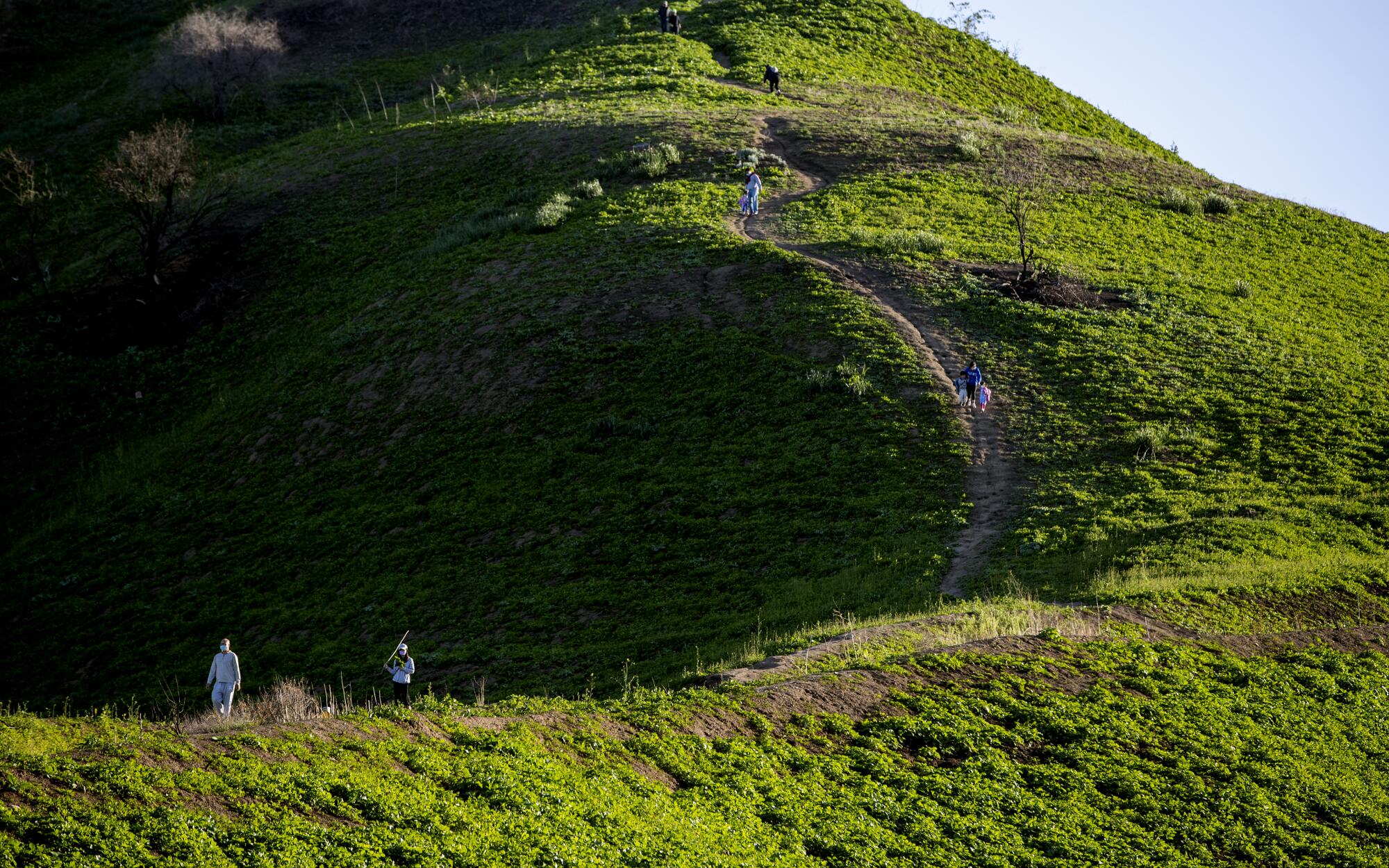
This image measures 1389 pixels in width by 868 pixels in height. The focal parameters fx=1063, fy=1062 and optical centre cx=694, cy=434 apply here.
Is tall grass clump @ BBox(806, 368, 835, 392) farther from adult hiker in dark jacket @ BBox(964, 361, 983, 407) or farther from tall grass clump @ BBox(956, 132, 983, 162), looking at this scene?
tall grass clump @ BBox(956, 132, 983, 162)

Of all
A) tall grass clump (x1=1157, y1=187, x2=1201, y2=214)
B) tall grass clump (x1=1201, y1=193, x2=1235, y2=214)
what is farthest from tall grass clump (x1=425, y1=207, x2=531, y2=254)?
tall grass clump (x1=1201, y1=193, x2=1235, y2=214)

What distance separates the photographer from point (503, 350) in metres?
34.5

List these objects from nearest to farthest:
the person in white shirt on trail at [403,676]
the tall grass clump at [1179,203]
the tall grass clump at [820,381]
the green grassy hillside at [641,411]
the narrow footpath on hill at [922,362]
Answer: the person in white shirt on trail at [403,676]
the narrow footpath on hill at [922,362]
the green grassy hillside at [641,411]
the tall grass clump at [820,381]
the tall grass clump at [1179,203]

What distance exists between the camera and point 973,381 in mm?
29750

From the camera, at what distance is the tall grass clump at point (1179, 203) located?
45.8m

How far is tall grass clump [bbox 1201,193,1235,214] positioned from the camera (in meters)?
46.3

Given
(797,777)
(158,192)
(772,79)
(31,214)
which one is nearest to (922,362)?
(797,777)

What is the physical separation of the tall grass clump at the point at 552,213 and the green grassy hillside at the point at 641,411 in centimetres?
51

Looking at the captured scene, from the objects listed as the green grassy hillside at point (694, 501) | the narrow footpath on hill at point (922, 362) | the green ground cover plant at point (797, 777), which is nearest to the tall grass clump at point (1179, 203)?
the green grassy hillside at point (694, 501)

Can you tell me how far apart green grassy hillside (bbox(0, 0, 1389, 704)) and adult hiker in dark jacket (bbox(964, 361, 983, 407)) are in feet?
2.84

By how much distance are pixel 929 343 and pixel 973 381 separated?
3.64m

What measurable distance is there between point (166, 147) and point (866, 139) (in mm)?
29883

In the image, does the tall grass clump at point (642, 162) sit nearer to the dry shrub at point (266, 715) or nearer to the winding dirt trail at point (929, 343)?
the winding dirt trail at point (929, 343)

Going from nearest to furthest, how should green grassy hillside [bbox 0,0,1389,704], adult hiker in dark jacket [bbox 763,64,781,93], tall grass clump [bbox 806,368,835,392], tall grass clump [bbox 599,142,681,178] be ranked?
1. green grassy hillside [bbox 0,0,1389,704]
2. tall grass clump [bbox 806,368,835,392]
3. tall grass clump [bbox 599,142,681,178]
4. adult hiker in dark jacket [bbox 763,64,781,93]
